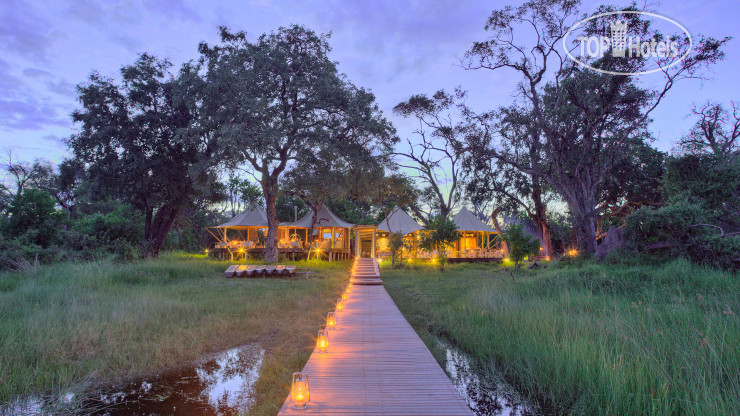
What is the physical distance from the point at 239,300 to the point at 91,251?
10893mm

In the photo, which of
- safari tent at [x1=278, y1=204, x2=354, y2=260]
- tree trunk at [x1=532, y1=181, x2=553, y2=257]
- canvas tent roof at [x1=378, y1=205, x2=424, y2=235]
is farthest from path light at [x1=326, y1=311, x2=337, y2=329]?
tree trunk at [x1=532, y1=181, x2=553, y2=257]

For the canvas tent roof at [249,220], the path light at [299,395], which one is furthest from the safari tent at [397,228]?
the path light at [299,395]

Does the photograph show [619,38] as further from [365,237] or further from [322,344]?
[365,237]

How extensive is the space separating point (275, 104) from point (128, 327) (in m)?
13.8

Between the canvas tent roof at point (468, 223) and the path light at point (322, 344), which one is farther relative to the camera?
the canvas tent roof at point (468, 223)

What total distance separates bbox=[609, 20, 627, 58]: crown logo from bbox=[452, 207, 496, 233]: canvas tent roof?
1335 cm

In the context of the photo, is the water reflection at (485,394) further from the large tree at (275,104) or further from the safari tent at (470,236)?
the safari tent at (470,236)

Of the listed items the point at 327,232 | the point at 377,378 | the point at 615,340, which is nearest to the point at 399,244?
the point at 327,232

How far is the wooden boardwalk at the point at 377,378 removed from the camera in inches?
136

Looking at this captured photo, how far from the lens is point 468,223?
26844 mm

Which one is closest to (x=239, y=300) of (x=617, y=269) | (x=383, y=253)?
(x=617, y=269)

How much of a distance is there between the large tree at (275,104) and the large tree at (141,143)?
5.41 feet

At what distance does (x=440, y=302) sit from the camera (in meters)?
10.1

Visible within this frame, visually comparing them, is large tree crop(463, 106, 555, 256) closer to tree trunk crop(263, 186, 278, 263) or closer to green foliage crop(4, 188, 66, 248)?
tree trunk crop(263, 186, 278, 263)
